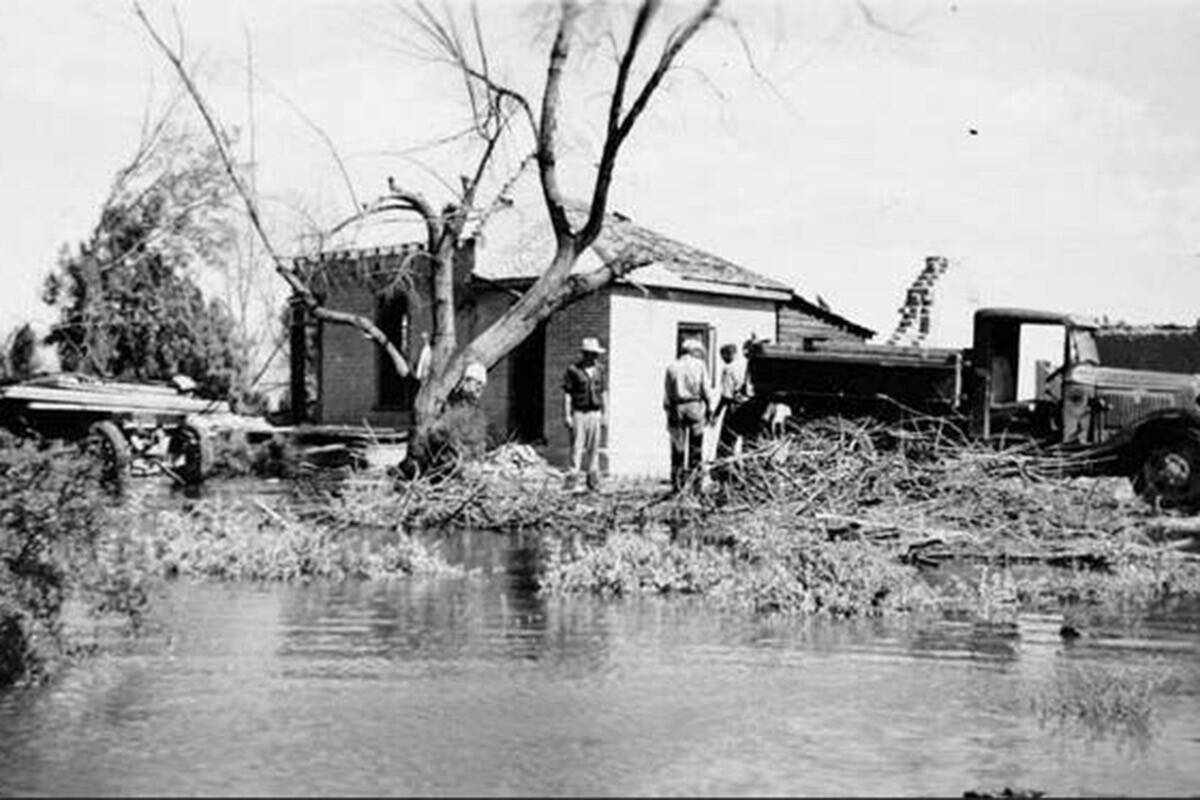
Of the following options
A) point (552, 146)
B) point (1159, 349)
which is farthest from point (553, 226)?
point (1159, 349)

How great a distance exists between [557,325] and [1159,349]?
1028cm

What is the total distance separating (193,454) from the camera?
21.7 m

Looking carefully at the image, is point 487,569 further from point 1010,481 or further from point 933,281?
point 933,281

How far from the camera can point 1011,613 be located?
1044cm

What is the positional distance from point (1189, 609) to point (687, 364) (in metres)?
7.56

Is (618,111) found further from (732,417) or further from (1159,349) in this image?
(1159,349)

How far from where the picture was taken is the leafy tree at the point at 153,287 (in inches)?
1325

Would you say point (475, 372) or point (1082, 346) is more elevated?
point (1082, 346)

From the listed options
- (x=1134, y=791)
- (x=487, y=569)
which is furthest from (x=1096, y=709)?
(x=487, y=569)

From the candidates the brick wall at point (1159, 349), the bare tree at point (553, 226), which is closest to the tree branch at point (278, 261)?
the bare tree at point (553, 226)

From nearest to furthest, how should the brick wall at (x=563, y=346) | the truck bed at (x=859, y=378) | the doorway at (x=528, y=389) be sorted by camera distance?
the truck bed at (x=859, y=378) < the brick wall at (x=563, y=346) < the doorway at (x=528, y=389)

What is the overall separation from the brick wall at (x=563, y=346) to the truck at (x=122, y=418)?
4844 millimetres

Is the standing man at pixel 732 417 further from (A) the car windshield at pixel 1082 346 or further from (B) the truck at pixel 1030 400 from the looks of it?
(A) the car windshield at pixel 1082 346

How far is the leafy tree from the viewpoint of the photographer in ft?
110
